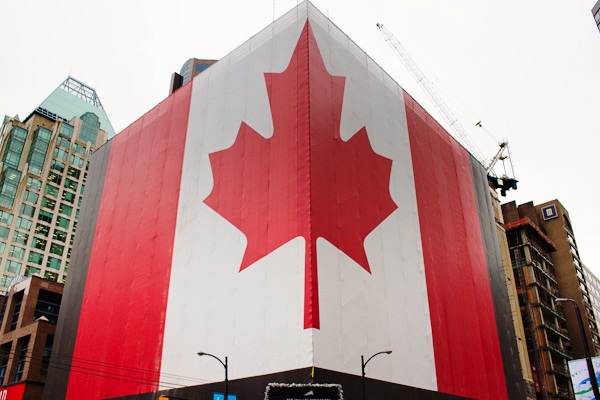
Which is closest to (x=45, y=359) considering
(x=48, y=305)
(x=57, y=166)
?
(x=48, y=305)

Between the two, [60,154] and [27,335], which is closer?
[27,335]

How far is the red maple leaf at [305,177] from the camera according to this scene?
35.4 metres

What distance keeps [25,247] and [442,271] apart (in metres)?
93.0

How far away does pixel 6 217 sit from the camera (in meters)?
107

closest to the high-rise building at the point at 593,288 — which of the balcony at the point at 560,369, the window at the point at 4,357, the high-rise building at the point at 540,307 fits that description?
the high-rise building at the point at 540,307

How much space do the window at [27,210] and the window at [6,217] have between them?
108 inches

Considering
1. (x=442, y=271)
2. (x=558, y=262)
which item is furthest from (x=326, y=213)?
(x=558, y=262)

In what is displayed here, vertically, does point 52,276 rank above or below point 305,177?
A: above

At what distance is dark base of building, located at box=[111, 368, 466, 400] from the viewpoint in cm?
3112

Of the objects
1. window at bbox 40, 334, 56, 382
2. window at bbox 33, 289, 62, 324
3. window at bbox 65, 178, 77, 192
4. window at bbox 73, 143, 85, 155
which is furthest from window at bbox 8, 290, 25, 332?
window at bbox 73, 143, 85, 155

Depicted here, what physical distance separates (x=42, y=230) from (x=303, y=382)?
98818 millimetres

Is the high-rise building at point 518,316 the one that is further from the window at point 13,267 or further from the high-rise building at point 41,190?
the window at point 13,267

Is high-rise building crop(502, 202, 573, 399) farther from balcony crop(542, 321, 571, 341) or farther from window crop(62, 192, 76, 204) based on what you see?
window crop(62, 192, 76, 204)

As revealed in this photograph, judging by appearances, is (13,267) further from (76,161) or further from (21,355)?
(21,355)
